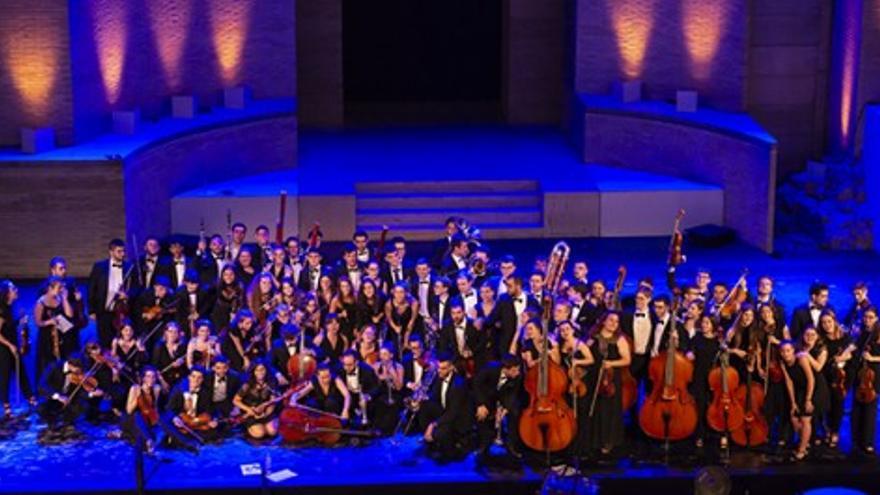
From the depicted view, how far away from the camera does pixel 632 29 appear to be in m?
18.8

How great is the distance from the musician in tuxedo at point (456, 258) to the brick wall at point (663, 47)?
19.7ft

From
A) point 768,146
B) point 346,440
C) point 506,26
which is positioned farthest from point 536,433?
point 506,26

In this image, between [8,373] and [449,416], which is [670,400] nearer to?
[449,416]

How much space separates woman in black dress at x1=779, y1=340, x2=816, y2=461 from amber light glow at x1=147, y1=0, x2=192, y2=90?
890 cm

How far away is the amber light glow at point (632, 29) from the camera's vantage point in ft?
61.3

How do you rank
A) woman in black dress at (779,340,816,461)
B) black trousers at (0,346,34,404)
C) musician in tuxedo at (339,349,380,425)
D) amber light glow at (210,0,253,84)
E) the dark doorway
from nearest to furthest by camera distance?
woman in black dress at (779,340,816,461) → musician in tuxedo at (339,349,380,425) → black trousers at (0,346,34,404) → amber light glow at (210,0,253,84) → the dark doorway

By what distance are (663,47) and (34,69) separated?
6.97m

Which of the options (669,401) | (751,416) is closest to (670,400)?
(669,401)

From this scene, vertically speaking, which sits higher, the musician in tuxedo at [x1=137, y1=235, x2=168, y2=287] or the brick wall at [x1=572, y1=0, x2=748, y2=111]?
the brick wall at [x1=572, y1=0, x2=748, y2=111]

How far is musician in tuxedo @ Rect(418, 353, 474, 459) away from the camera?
1117cm

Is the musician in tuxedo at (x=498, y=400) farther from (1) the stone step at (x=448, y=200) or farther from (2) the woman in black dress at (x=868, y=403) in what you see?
(1) the stone step at (x=448, y=200)

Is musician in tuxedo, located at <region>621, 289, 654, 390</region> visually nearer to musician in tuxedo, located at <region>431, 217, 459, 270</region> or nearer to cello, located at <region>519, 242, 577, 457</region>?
cello, located at <region>519, 242, 577, 457</region>

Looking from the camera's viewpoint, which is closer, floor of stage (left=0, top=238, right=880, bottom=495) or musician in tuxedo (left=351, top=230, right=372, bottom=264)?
floor of stage (left=0, top=238, right=880, bottom=495)

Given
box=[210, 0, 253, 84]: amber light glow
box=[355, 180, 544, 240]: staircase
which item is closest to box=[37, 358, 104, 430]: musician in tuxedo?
box=[355, 180, 544, 240]: staircase
